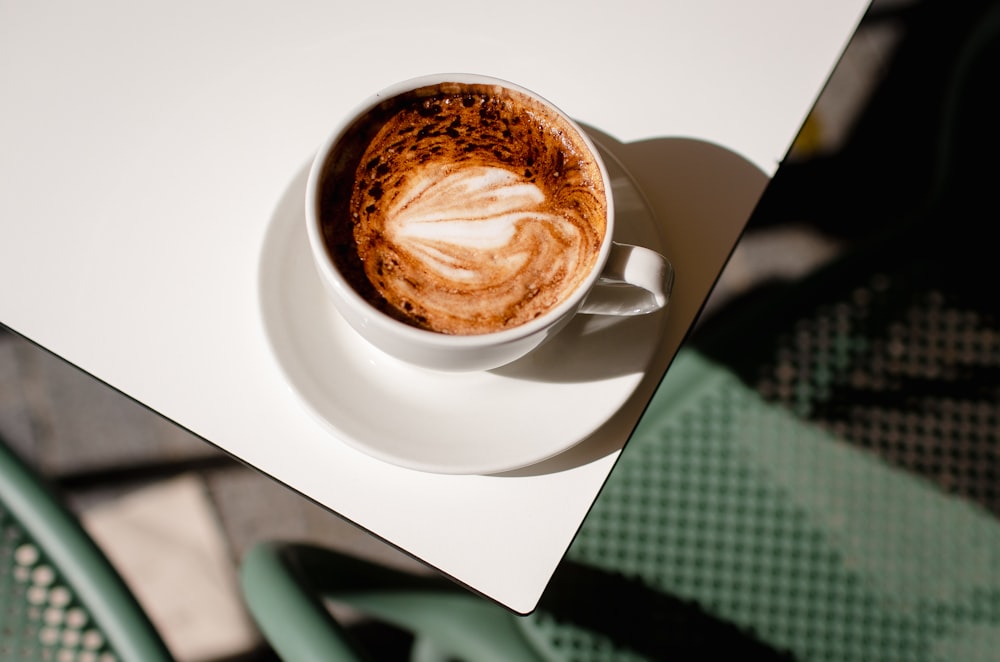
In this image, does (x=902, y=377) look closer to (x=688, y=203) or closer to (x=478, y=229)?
(x=688, y=203)

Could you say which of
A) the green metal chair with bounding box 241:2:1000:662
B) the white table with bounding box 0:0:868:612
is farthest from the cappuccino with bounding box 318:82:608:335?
the green metal chair with bounding box 241:2:1000:662

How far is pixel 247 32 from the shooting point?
0.66 m

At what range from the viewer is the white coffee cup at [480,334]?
18.6 inches

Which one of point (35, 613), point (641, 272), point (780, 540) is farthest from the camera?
point (780, 540)

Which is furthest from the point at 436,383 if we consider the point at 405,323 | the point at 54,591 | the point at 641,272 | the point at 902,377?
the point at 902,377

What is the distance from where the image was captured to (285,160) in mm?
627

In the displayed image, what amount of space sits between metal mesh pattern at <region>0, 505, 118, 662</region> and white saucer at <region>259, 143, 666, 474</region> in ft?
1.21

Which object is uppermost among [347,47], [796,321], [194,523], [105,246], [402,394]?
[347,47]

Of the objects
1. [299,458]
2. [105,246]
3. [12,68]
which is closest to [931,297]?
[299,458]

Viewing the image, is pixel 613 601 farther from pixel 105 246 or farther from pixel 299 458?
pixel 105 246

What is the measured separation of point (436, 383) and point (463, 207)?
13 cm

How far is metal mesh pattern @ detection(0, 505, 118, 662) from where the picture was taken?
2.29 ft

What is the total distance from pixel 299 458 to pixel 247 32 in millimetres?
366

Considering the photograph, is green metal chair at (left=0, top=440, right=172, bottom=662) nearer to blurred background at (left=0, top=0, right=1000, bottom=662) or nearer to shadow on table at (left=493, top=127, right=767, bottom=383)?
blurred background at (left=0, top=0, right=1000, bottom=662)
